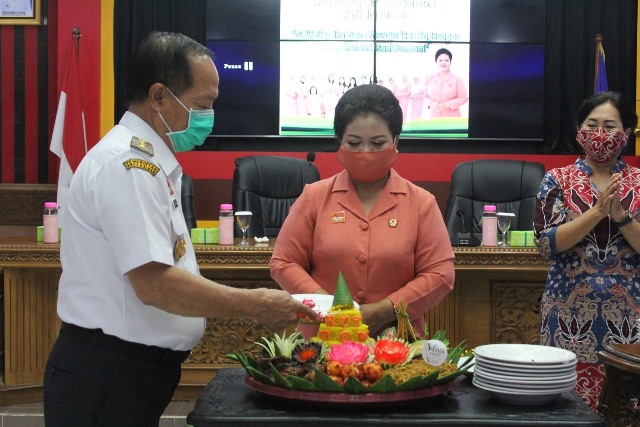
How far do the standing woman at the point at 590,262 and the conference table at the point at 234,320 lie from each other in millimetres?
1546

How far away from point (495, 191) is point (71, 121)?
3033mm

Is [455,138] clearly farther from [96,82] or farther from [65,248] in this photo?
[65,248]

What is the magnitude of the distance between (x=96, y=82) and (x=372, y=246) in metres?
5.00

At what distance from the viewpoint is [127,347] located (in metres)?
1.76

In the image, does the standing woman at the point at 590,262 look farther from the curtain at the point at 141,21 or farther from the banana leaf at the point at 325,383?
the curtain at the point at 141,21

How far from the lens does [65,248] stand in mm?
1796

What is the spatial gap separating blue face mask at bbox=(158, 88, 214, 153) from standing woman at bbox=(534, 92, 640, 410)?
46.2 inches

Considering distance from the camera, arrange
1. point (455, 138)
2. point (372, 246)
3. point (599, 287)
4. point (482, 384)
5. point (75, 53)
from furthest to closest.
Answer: point (455, 138) < point (75, 53) < point (599, 287) < point (372, 246) < point (482, 384)

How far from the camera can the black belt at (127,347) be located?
1750 millimetres

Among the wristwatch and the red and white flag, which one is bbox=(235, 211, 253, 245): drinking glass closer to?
the red and white flag

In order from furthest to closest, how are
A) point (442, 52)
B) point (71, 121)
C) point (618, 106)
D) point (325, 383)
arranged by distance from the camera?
point (442, 52), point (71, 121), point (618, 106), point (325, 383)

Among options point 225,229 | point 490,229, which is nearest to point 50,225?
point 225,229

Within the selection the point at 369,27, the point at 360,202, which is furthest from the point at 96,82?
the point at 360,202

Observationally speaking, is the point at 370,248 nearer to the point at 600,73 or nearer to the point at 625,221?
the point at 625,221
